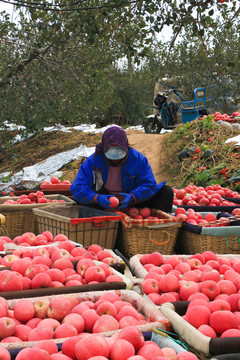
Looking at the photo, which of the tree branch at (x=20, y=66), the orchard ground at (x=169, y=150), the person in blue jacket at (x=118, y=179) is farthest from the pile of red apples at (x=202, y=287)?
the tree branch at (x=20, y=66)

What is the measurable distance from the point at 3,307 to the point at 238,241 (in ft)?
8.46

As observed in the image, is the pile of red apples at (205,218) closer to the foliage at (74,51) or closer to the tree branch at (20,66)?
the foliage at (74,51)

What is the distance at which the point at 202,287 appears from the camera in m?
2.29

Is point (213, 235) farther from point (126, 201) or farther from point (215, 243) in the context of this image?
point (126, 201)

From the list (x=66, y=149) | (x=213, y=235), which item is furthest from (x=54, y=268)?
(x=66, y=149)

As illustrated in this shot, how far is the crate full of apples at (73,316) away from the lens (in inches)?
67.7

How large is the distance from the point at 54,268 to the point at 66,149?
1102 centimetres

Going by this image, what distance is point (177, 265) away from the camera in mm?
2768

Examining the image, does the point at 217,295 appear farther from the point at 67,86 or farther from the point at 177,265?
the point at 67,86

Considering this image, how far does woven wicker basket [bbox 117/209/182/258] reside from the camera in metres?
3.69

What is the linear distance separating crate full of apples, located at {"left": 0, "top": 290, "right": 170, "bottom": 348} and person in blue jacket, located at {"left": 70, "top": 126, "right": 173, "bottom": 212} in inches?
78.1

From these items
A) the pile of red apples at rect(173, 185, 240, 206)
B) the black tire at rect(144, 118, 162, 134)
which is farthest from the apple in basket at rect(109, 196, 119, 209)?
the black tire at rect(144, 118, 162, 134)

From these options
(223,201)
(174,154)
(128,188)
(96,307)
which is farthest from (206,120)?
(96,307)

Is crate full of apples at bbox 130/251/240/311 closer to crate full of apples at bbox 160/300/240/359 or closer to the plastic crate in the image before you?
crate full of apples at bbox 160/300/240/359
